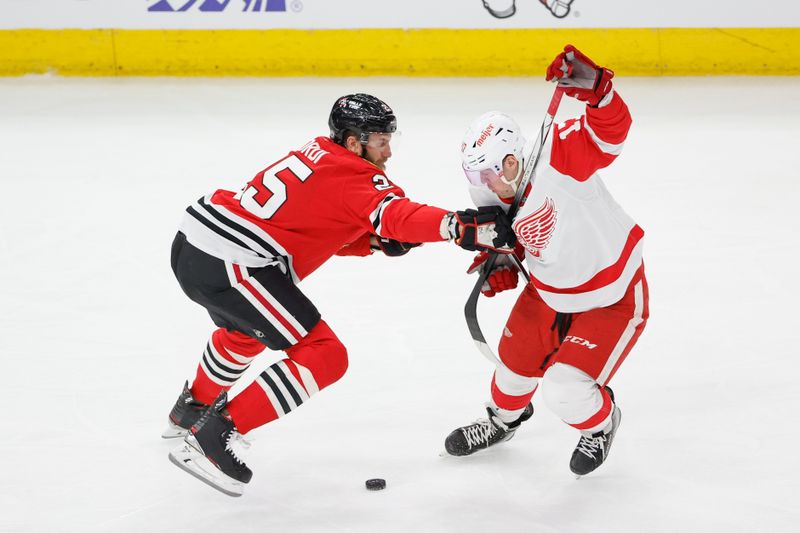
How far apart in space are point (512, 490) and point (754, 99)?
4.66 metres

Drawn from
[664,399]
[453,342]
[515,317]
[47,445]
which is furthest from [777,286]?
[47,445]

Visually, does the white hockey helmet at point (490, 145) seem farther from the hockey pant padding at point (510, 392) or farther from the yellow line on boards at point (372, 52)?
the yellow line on boards at point (372, 52)

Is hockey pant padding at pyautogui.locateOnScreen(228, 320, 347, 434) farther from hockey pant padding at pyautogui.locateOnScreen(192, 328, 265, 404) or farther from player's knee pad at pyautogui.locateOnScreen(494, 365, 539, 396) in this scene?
player's knee pad at pyautogui.locateOnScreen(494, 365, 539, 396)

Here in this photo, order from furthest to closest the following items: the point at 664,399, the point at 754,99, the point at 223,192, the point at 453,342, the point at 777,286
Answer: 1. the point at 754,99
2. the point at 777,286
3. the point at 453,342
4. the point at 664,399
5. the point at 223,192

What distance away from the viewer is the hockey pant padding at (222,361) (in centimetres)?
325

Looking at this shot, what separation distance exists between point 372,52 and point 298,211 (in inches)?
186

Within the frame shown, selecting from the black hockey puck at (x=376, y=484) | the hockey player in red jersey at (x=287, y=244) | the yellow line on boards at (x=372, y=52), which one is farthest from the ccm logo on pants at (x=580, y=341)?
the yellow line on boards at (x=372, y=52)

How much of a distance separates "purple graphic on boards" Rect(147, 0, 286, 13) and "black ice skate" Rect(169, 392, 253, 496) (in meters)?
4.98

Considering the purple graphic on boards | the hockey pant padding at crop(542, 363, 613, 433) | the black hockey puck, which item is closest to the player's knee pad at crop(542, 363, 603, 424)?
the hockey pant padding at crop(542, 363, 613, 433)

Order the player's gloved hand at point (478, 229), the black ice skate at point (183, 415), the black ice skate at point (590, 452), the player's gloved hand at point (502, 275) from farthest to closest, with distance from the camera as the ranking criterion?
the black ice skate at point (183, 415), the player's gloved hand at point (502, 275), the black ice skate at point (590, 452), the player's gloved hand at point (478, 229)

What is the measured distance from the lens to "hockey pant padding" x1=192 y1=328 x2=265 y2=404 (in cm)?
325

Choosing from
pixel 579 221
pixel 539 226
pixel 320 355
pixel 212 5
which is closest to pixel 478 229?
pixel 539 226

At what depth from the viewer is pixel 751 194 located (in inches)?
211

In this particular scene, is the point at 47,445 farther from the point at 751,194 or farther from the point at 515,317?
the point at 751,194
